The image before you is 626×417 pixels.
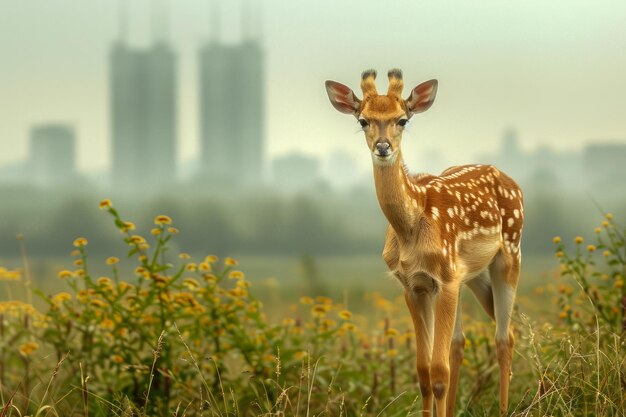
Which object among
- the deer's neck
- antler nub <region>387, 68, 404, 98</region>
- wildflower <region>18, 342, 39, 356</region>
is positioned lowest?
wildflower <region>18, 342, 39, 356</region>

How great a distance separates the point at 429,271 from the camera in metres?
5.61

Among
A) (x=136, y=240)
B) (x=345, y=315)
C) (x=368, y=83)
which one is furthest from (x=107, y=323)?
(x=368, y=83)

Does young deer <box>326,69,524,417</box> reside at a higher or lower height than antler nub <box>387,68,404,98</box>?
lower

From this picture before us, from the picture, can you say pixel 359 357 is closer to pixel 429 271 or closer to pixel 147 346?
pixel 147 346

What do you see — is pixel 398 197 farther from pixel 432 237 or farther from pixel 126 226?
pixel 126 226

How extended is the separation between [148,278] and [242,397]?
118 centimetres

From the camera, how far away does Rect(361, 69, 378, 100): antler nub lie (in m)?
5.54

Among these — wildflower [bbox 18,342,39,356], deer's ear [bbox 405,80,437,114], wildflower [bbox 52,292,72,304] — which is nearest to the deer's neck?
deer's ear [bbox 405,80,437,114]

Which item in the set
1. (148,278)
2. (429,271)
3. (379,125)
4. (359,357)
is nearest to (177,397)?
(148,278)

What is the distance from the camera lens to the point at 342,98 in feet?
18.4

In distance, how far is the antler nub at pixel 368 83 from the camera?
5535 millimetres

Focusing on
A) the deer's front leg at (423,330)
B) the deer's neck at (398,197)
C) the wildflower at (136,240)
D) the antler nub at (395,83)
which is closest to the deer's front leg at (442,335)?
the deer's front leg at (423,330)

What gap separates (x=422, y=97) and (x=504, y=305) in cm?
178

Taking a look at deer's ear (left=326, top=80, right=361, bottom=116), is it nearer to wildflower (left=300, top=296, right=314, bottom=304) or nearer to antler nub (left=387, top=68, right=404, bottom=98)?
antler nub (left=387, top=68, right=404, bottom=98)
